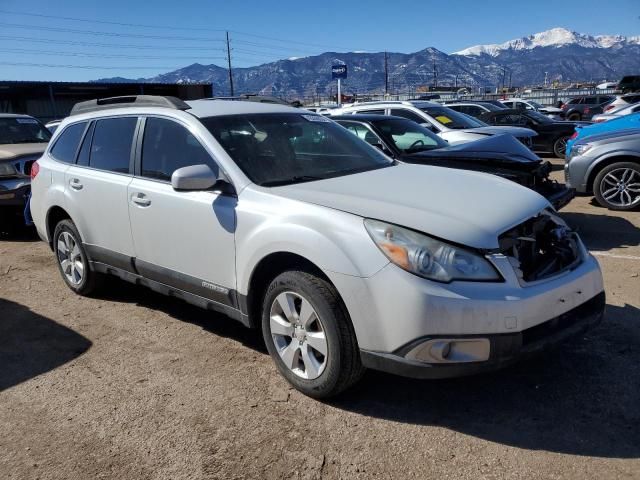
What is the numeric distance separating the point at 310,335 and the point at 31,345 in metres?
2.51

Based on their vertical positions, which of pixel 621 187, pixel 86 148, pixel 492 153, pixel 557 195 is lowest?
pixel 621 187

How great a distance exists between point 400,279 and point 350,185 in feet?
3.25

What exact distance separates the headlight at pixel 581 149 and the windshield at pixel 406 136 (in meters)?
2.09

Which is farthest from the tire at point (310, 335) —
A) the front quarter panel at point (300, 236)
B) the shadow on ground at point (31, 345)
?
the shadow on ground at point (31, 345)

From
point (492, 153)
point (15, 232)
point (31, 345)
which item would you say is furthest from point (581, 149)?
point (15, 232)

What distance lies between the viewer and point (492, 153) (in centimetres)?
644

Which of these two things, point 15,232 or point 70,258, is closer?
point 70,258

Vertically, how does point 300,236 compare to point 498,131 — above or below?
below

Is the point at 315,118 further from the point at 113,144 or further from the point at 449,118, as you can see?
the point at 449,118

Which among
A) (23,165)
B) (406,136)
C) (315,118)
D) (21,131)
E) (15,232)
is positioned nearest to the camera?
(315,118)

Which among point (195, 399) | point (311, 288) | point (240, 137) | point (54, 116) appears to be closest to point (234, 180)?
point (240, 137)

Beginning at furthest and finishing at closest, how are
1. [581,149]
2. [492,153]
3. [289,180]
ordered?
1. [581,149]
2. [492,153]
3. [289,180]

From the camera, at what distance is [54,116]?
37031 mm

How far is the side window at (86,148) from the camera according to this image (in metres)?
4.81
